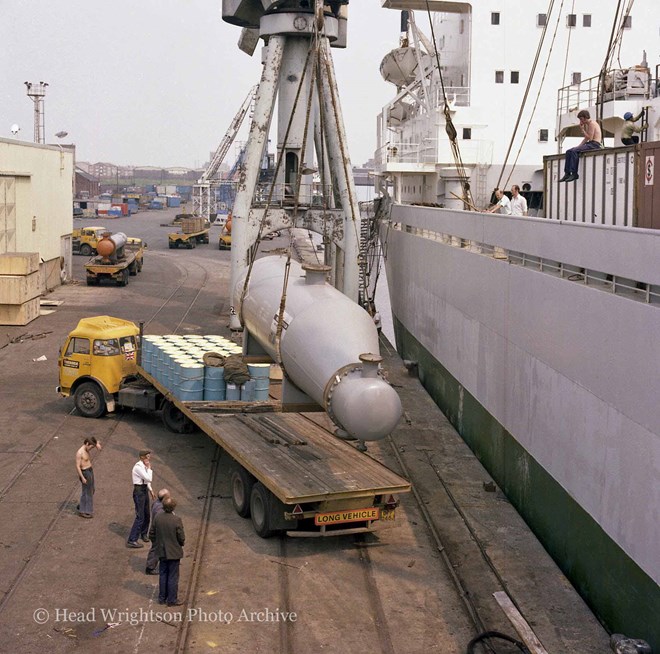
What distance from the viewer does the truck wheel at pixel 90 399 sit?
22156 mm

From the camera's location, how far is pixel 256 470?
1466cm

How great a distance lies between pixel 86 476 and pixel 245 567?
345cm

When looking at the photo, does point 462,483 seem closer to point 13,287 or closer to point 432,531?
point 432,531

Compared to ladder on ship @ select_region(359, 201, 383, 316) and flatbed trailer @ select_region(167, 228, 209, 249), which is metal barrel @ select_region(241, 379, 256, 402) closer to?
ladder on ship @ select_region(359, 201, 383, 316)

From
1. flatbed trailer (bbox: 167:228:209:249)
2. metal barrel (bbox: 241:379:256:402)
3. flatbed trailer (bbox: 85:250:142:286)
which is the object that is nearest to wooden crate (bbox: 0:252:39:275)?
flatbed trailer (bbox: 85:250:142:286)

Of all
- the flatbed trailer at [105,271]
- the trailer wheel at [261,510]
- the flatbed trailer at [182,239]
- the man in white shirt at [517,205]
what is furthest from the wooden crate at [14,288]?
the flatbed trailer at [182,239]

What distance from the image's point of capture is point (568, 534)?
543 inches

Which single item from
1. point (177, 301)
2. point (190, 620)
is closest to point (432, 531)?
point (190, 620)

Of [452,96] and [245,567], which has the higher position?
[452,96]

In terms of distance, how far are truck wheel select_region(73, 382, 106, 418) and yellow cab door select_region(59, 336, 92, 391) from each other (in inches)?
13.3

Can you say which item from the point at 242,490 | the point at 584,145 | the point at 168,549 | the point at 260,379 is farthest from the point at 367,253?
the point at 168,549

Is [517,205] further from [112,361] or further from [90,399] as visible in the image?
[90,399]

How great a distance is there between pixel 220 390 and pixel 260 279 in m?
3.71

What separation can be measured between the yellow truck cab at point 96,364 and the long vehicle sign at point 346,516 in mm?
9343
